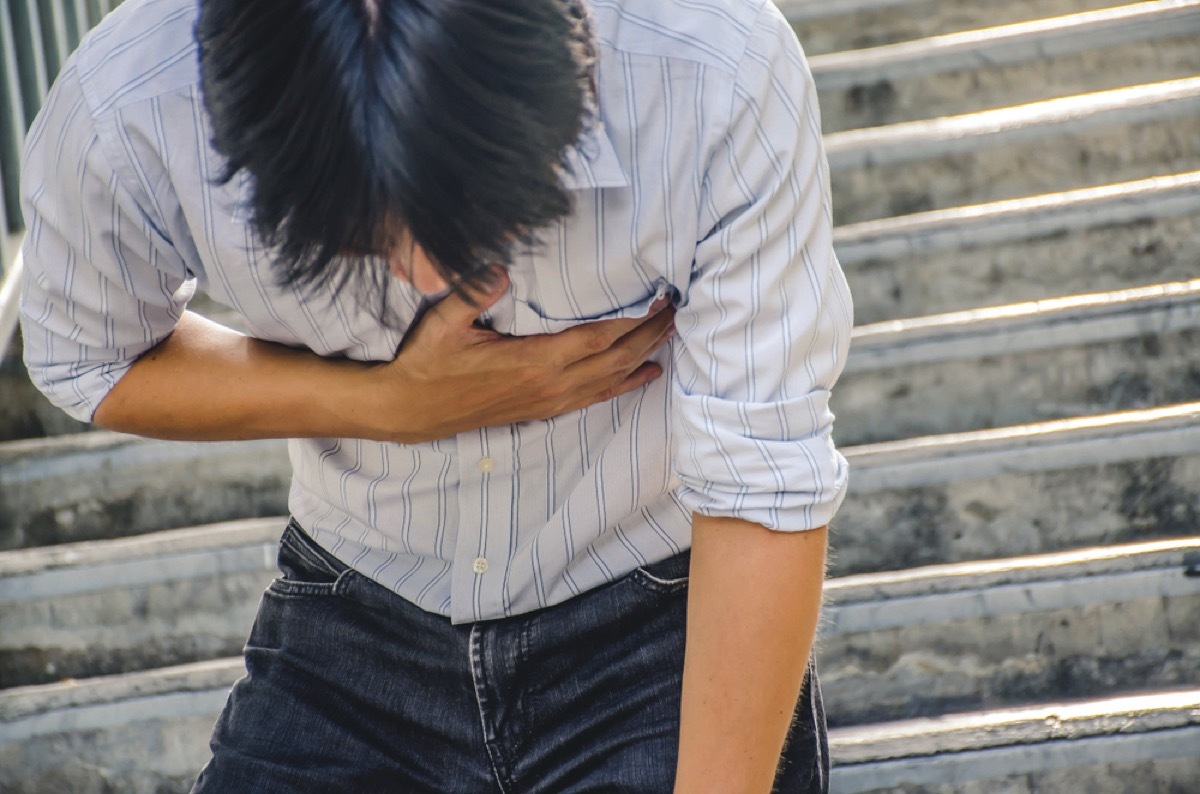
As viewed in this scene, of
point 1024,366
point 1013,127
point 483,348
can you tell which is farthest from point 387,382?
point 1013,127

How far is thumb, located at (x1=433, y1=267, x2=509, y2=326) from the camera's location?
30.9 inches

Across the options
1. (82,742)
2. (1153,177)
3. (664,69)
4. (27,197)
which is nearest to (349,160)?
(664,69)

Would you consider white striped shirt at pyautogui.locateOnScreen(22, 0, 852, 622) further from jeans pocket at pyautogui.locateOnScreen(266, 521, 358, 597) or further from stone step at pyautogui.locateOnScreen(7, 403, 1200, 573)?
stone step at pyautogui.locateOnScreen(7, 403, 1200, 573)

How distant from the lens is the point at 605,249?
91 centimetres

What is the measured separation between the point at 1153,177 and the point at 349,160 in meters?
1.96

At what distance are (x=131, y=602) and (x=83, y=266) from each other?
3.38ft

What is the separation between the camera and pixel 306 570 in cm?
116

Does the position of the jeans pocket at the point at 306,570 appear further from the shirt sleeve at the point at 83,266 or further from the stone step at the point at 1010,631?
the stone step at the point at 1010,631

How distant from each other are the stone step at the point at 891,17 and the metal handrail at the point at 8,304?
1.65 metres

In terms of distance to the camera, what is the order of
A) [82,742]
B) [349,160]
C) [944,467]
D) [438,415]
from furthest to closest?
[944,467] → [82,742] → [438,415] → [349,160]

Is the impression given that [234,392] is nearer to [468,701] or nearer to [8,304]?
[468,701]

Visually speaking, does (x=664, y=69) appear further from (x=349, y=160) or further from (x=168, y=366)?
(x=168, y=366)

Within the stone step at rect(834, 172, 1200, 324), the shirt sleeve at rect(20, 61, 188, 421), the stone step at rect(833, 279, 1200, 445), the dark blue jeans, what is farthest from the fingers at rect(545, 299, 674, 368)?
the stone step at rect(834, 172, 1200, 324)

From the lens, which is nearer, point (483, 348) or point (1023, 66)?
point (483, 348)
